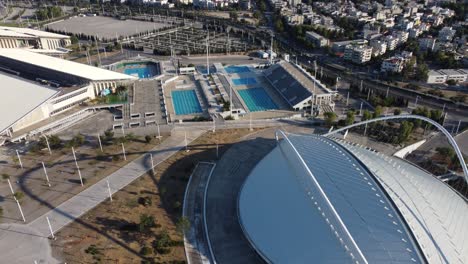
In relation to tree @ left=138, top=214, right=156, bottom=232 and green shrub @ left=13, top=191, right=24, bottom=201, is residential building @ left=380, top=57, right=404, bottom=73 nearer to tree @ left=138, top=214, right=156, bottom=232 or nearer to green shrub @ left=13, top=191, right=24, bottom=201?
tree @ left=138, top=214, right=156, bottom=232

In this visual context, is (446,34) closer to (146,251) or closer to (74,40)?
(146,251)

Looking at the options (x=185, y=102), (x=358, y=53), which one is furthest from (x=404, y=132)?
(x=358, y=53)

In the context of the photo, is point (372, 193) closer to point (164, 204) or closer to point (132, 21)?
point (164, 204)

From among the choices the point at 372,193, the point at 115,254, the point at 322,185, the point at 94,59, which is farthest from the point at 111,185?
the point at 94,59

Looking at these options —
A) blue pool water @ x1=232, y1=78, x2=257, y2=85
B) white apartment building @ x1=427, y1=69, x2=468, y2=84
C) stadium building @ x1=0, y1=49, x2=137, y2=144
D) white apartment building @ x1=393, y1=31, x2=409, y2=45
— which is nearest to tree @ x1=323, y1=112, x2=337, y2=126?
blue pool water @ x1=232, y1=78, x2=257, y2=85

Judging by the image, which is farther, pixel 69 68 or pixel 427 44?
pixel 427 44

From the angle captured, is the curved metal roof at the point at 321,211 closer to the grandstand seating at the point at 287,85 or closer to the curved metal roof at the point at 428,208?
the curved metal roof at the point at 428,208
